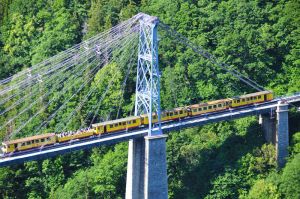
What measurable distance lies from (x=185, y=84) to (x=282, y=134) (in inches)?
467

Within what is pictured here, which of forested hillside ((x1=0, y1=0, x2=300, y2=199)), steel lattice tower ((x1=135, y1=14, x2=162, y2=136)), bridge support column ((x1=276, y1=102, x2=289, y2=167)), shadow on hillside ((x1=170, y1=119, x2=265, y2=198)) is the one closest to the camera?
steel lattice tower ((x1=135, y1=14, x2=162, y2=136))

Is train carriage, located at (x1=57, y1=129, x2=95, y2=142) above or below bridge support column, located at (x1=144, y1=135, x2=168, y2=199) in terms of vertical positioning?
above

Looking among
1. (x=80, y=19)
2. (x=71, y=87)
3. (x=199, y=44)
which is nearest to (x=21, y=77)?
(x=71, y=87)

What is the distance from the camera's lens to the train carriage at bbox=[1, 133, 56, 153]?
2080 inches

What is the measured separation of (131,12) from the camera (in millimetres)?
73500

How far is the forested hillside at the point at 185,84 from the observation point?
195 ft

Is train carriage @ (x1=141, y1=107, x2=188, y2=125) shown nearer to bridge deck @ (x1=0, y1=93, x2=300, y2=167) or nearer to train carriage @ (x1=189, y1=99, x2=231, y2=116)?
bridge deck @ (x1=0, y1=93, x2=300, y2=167)

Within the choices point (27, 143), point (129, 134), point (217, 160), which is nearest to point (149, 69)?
point (129, 134)

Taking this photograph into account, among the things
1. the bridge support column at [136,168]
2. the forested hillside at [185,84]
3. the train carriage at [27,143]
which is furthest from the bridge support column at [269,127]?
the train carriage at [27,143]

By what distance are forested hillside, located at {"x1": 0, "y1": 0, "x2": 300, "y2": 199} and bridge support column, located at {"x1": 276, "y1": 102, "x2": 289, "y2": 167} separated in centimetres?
64

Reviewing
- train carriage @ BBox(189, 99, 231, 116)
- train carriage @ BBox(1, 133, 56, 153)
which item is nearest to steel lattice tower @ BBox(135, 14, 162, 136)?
train carriage @ BBox(189, 99, 231, 116)

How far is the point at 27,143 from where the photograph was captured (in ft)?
176

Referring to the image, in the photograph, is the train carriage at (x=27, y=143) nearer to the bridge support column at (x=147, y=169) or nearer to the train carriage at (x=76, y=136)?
the train carriage at (x=76, y=136)

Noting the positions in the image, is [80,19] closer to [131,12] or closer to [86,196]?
[131,12]
